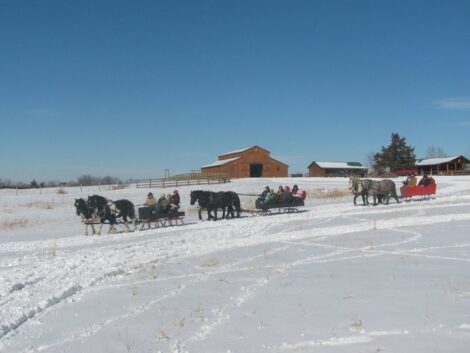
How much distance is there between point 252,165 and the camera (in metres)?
70.6

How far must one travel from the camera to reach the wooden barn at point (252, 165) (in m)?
69.3

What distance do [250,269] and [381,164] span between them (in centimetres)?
7167

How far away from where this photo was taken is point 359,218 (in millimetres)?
17891

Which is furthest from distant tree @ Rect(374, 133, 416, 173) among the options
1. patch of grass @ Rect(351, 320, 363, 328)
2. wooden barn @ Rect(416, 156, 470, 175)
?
patch of grass @ Rect(351, 320, 363, 328)

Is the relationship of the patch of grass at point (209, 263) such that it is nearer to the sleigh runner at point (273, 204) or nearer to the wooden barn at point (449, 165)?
the sleigh runner at point (273, 204)

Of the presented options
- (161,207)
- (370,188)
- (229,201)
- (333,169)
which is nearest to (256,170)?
(333,169)

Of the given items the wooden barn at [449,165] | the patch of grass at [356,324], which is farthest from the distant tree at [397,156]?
the patch of grass at [356,324]

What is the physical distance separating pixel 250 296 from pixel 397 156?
72941 mm

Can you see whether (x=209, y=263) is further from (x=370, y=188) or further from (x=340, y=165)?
(x=340, y=165)

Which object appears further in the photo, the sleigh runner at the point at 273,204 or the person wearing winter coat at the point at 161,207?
the sleigh runner at the point at 273,204

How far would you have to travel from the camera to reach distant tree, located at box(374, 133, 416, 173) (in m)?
74.6

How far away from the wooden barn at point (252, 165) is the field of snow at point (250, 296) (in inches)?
2221

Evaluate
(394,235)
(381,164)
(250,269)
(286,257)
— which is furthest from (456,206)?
(381,164)

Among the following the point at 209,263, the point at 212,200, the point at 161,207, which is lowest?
the point at 209,263
